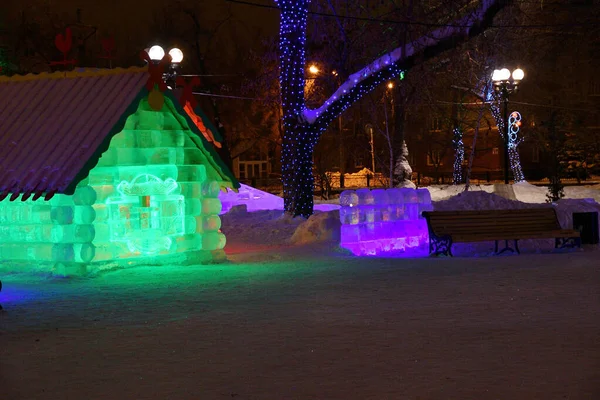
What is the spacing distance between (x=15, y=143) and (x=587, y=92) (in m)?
51.8

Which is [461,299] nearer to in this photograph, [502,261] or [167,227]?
[502,261]

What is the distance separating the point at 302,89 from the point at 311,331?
17.1 metres

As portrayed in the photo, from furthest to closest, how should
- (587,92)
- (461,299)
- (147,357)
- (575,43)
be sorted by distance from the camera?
(587,92) < (575,43) < (461,299) < (147,357)

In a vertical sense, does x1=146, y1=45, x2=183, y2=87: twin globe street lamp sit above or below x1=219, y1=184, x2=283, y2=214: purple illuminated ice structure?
above

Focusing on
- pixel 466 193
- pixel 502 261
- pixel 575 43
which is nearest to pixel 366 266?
pixel 502 261

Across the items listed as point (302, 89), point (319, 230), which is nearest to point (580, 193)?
point (302, 89)

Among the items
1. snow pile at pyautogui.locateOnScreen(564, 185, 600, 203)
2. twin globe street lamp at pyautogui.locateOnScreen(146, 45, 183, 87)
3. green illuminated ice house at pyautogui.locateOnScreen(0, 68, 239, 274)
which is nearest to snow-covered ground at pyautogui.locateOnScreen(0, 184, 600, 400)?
green illuminated ice house at pyautogui.locateOnScreen(0, 68, 239, 274)

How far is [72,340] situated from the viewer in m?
9.82

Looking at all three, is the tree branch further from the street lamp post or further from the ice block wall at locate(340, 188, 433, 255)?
the street lamp post

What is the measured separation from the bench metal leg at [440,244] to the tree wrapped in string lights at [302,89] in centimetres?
728

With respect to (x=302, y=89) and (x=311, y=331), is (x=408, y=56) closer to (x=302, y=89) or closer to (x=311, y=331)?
(x=302, y=89)

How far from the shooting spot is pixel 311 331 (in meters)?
10.1

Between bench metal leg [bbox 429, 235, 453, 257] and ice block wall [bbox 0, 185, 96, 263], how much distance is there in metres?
7.14

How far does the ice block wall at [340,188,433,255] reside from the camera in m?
19.0
